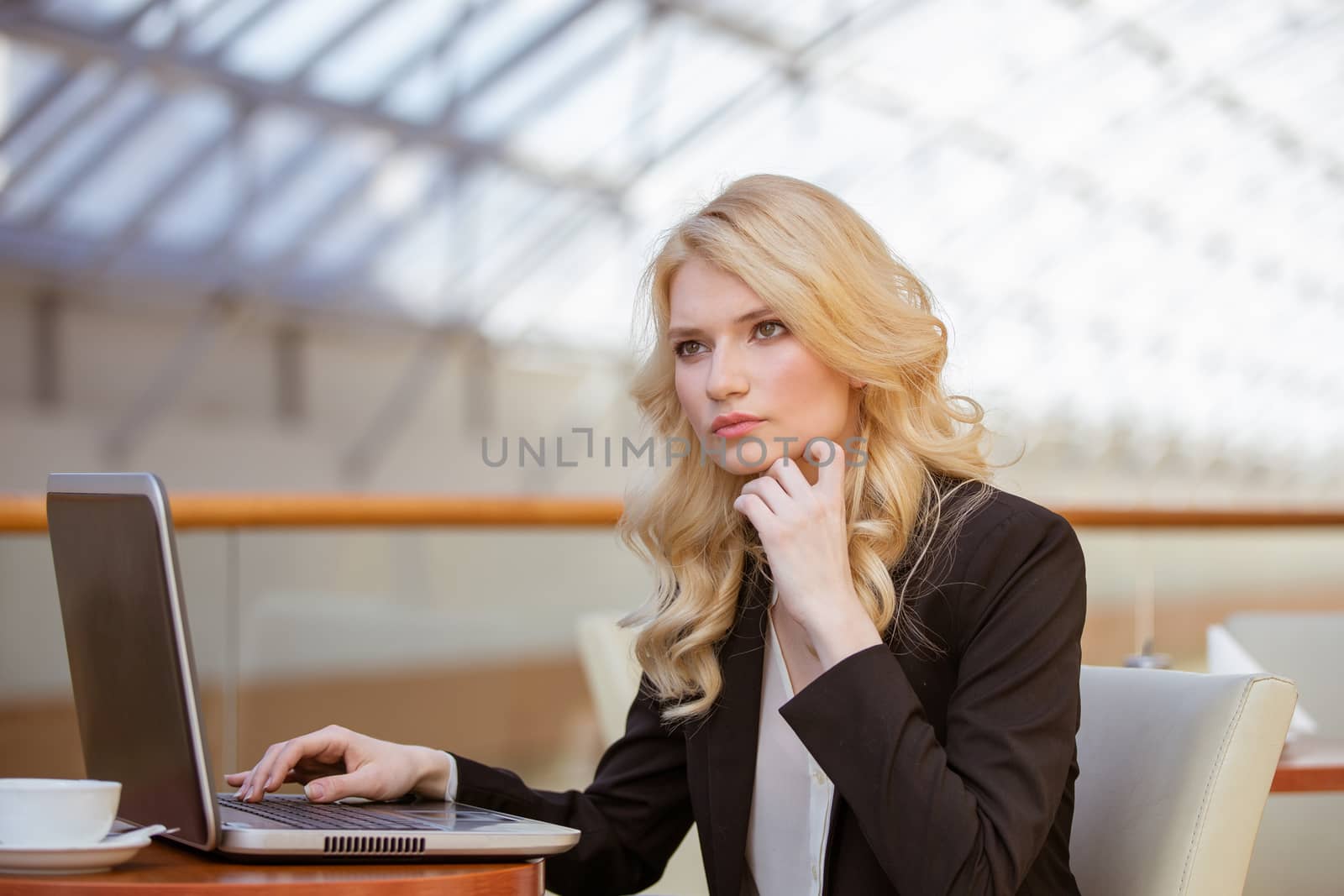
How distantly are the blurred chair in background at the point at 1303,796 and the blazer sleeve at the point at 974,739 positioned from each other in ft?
3.47

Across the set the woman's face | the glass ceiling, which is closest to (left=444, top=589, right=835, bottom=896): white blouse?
the woman's face

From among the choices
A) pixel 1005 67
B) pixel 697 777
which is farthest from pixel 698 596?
pixel 1005 67

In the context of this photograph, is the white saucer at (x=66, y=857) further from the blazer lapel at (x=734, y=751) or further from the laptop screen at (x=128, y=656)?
the blazer lapel at (x=734, y=751)

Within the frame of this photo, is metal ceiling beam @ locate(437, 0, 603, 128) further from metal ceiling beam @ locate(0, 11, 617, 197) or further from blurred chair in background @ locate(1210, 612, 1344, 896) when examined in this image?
blurred chair in background @ locate(1210, 612, 1344, 896)

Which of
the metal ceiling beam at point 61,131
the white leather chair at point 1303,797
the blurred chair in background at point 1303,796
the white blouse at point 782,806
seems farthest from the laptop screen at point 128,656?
the metal ceiling beam at point 61,131

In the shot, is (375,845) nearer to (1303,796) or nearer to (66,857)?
(66,857)

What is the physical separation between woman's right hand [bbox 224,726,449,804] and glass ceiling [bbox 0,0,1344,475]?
3388 mm

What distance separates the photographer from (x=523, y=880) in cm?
104

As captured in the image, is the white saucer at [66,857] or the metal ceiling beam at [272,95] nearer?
the white saucer at [66,857]

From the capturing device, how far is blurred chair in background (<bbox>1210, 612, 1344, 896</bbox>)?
2.23 metres

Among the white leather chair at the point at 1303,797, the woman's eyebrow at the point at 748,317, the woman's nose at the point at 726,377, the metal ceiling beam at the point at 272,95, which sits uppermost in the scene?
the metal ceiling beam at the point at 272,95

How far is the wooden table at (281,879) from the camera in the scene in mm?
940

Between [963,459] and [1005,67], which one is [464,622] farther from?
[1005,67]

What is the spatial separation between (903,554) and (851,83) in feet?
42.1
